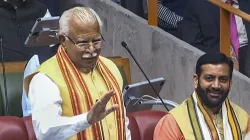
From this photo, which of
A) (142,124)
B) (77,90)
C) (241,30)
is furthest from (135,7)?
(77,90)

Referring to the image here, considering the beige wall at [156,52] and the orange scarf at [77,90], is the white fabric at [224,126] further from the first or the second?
the beige wall at [156,52]

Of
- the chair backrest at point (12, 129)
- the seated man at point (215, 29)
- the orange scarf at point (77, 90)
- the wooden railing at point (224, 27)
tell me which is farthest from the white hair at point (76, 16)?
the seated man at point (215, 29)

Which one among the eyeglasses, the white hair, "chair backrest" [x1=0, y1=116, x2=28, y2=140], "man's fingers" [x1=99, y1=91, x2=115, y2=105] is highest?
the white hair

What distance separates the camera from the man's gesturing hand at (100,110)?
3924 mm

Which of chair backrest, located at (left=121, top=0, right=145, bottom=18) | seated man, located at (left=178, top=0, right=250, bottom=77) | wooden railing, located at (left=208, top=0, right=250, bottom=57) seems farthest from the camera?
chair backrest, located at (left=121, top=0, right=145, bottom=18)

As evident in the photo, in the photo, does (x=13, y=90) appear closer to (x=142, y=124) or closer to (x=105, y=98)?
(x=142, y=124)

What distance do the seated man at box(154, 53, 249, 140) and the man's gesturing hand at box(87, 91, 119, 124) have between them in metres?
0.88

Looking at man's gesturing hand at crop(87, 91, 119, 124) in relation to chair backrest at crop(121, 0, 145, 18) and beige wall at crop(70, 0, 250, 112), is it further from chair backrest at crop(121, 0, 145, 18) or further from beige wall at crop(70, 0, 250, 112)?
chair backrest at crop(121, 0, 145, 18)

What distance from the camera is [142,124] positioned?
18.2 ft

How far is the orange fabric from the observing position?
4.79 m

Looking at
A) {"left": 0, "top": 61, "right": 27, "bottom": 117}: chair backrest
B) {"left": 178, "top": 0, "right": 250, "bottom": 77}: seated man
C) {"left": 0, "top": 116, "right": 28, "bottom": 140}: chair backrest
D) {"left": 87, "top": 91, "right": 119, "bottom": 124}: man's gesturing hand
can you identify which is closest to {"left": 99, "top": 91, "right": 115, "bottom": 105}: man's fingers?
{"left": 87, "top": 91, "right": 119, "bottom": 124}: man's gesturing hand

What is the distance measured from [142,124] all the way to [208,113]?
0.74 m

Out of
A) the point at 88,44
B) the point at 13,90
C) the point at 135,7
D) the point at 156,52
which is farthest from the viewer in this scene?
the point at 135,7

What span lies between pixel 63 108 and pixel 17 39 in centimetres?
275
